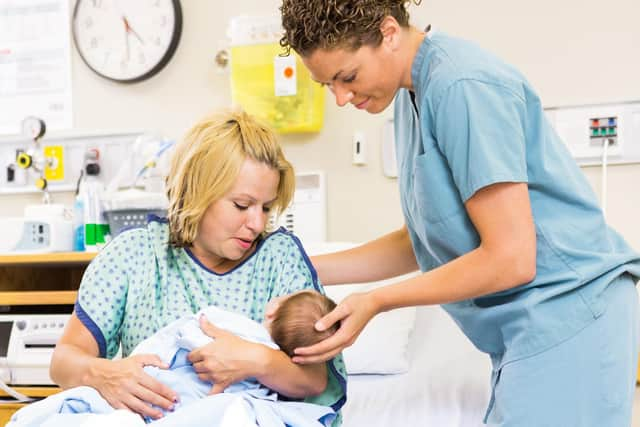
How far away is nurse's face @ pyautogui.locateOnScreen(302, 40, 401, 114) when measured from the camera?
1.12 m

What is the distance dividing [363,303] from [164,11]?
1.78m

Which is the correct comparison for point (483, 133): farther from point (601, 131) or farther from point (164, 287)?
point (601, 131)

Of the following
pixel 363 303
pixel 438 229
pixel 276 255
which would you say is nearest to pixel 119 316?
pixel 276 255

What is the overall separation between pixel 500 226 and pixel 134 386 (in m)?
0.61

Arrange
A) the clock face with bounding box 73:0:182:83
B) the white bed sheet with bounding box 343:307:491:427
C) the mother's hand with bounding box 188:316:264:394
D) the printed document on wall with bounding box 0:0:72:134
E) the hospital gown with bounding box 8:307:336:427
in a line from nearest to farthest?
1. the hospital gown with bounding box 8:307:336:427
2. the mother's hand with bounding box 188:316:264:394
3. the white bed sheet with bounding box 343:307:491:427
4. the clock face with bounding box 73:0:182:83
5. the printed document on wall with bounding box 0:0:72:134

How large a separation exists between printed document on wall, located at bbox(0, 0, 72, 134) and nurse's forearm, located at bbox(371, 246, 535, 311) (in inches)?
76.9

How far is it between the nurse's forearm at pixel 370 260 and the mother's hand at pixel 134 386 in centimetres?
45

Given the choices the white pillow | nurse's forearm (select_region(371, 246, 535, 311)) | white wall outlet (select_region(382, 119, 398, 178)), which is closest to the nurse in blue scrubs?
nurse's forearm (select_region(371, 246, 535, 311))

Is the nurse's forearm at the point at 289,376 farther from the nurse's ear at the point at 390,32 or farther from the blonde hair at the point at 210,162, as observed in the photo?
the nurse's ear at the point at 390,32

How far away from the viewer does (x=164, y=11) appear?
2477 mm

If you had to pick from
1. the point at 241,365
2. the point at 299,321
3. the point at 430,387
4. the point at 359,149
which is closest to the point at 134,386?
the point at 241,365

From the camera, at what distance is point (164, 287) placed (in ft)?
4.13

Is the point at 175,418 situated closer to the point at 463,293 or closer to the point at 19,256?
the point at 463,293

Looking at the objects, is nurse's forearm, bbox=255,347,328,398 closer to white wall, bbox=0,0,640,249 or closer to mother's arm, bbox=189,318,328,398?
mother's arm, bbox=189,318,328,398
